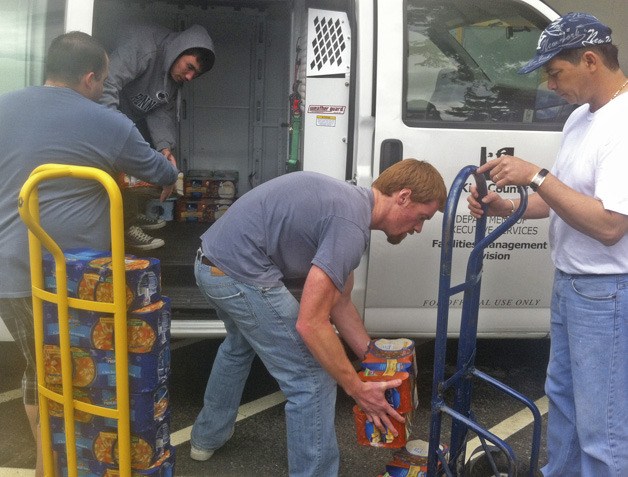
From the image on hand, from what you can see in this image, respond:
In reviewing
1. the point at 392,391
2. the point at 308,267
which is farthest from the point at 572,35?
the point at 392,391

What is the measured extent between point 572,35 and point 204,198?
4.24 meters

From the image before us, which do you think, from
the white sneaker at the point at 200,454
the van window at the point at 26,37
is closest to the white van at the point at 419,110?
the van window at the point at 26,37

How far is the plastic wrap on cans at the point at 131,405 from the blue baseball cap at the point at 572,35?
5.31ft

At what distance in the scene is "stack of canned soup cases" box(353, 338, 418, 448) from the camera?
2498 mm

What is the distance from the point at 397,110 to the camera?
346 centimetres

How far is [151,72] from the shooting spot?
461cm

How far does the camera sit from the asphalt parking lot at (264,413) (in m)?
3.26

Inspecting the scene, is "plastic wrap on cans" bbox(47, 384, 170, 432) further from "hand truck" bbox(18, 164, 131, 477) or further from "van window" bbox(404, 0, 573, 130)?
"van window" bbox(404, 0, 573, 130)

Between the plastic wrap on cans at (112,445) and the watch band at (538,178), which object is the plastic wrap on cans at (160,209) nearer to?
the plastic wrap on cans at (112,445)

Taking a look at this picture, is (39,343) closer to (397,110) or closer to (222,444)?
(222,444)

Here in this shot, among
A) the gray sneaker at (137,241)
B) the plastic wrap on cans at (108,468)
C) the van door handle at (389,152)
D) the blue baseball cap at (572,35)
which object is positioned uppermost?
the blue baseball cap at (572,35)

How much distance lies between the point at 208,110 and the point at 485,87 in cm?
330

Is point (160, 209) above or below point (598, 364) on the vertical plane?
above

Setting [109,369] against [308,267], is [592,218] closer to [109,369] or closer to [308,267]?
[308,267]
